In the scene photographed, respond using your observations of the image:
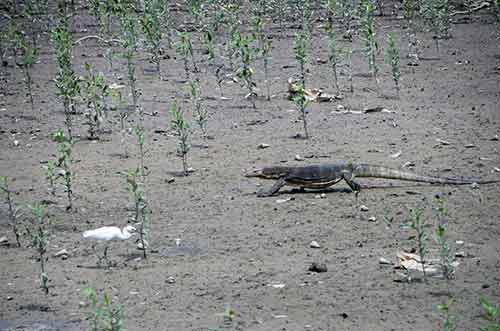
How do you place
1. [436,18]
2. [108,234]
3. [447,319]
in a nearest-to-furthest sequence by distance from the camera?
1. [447,319]
2. [108,234]
3. [436,18]

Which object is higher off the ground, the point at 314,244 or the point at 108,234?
the point at 108,234

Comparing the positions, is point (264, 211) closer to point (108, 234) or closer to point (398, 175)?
point (398, 175)

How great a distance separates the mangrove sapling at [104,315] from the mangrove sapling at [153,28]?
7.62 m

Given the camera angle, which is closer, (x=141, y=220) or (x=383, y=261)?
(x=383, y=261)

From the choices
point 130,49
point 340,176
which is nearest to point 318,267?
point 340,176

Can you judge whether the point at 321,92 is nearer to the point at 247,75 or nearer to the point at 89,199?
the point at 247,75

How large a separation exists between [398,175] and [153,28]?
21.1ft

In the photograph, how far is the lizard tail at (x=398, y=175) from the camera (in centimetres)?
812

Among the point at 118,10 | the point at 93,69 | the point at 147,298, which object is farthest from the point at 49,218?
the point at 118,10

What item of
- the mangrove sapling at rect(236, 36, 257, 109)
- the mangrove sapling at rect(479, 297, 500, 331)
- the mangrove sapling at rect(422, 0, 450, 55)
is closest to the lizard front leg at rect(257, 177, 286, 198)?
the mangrove sapling at rect(479, 297, 500, 331)

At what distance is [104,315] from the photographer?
15.9 ft

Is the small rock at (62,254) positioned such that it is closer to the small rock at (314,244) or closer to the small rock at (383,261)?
the small rock at (314,244)

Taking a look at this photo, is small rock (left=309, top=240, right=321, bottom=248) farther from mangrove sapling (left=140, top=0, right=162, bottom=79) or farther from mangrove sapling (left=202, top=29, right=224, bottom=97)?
mangrove sapling (left=140, top=0, right=162, bottom=79)

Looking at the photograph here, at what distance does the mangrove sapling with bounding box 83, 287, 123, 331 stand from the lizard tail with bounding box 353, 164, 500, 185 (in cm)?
311
